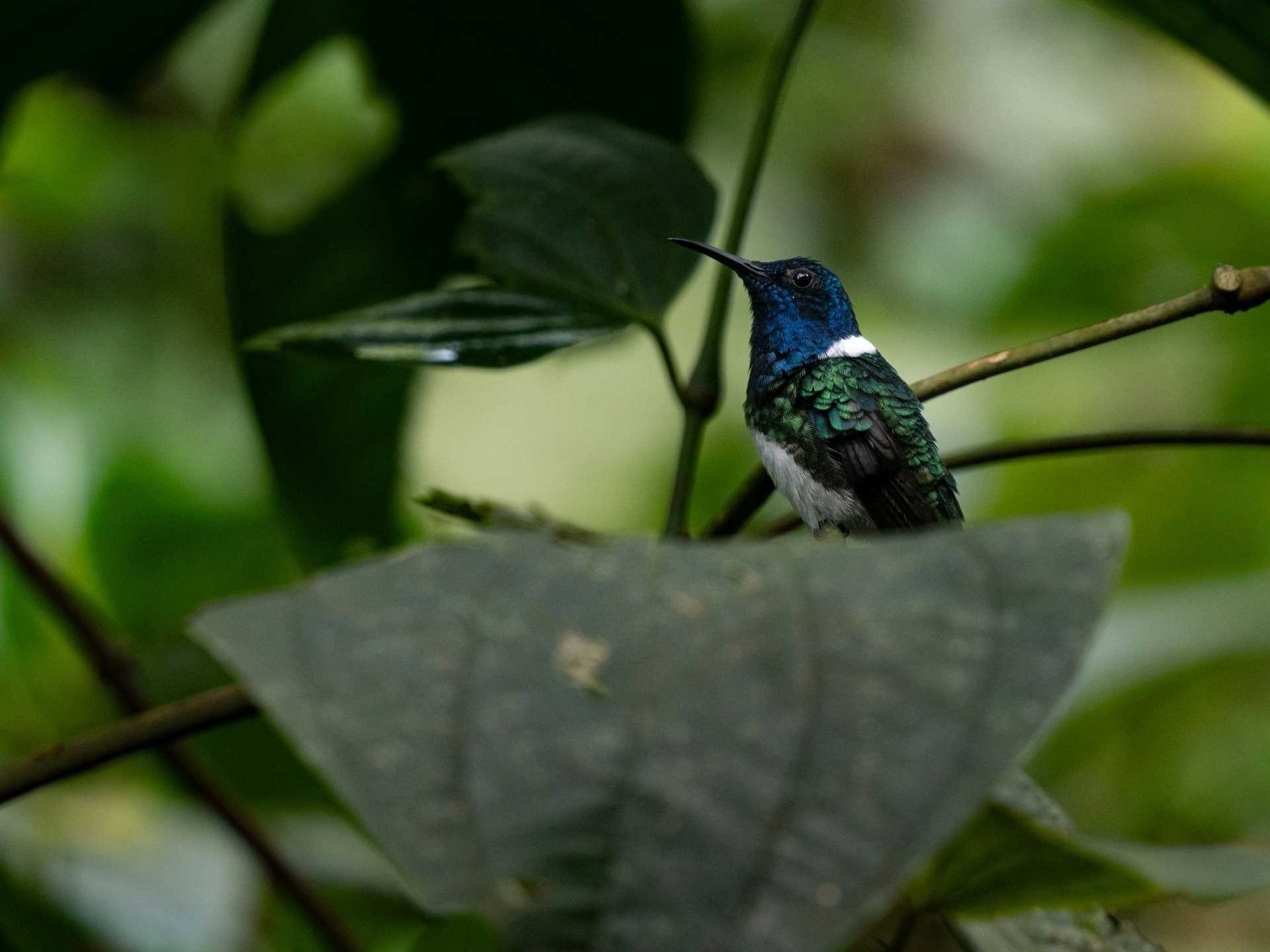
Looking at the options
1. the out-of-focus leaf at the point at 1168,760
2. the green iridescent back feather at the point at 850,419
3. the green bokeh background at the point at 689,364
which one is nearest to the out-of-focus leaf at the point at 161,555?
the green bokeh background at the point at 689,364

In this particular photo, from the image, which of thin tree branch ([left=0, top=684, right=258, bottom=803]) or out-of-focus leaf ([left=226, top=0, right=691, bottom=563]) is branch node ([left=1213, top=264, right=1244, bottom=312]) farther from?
out-of-focus leaf ([left=226, top=0, right=691, bottom=563])

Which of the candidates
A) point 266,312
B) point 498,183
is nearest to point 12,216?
point 266,312

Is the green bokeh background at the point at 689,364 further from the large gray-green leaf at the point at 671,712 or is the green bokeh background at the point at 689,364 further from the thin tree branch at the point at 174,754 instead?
the large gray-green leaf at the point at 671,712

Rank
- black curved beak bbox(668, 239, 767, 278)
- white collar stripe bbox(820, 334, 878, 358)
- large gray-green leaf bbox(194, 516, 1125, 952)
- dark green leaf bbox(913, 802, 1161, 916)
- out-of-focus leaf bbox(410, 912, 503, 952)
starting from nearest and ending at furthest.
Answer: large gray-green leaf bbox(194, 516, 1125, 952)
dark green leaf bbox(913, 802, 1161, 916)
out-of-focus leaf bbox(410, 912, 503, 952)
black curved beak bbox(668, 239, 767, 278)
white collar stripe bbox(820, 334, 878, 358)

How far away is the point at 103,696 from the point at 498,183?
121cm

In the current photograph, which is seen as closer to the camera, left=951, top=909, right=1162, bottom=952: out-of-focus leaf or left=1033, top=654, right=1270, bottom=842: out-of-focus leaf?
left=951, top=909, right=1162, bottom=952: out-of-focus leaf

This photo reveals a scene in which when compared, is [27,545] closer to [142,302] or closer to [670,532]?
[670,532]

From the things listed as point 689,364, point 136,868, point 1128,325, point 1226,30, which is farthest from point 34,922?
point 689,364

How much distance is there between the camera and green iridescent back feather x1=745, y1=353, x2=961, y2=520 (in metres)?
1.30

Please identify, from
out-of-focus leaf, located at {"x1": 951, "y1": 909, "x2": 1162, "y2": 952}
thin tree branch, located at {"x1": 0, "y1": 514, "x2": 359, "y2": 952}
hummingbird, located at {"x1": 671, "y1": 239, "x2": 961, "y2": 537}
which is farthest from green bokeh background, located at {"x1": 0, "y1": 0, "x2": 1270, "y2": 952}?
out-of-focus leaf, located at {"x1": 951, "y1": 909, "x2": 1162, "y2": 952}

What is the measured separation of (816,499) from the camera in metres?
1.29

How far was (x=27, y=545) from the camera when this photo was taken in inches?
54.9

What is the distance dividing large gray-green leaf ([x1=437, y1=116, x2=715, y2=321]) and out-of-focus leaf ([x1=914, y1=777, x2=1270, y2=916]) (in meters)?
0.66

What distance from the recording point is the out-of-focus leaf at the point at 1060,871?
530 millimetres
